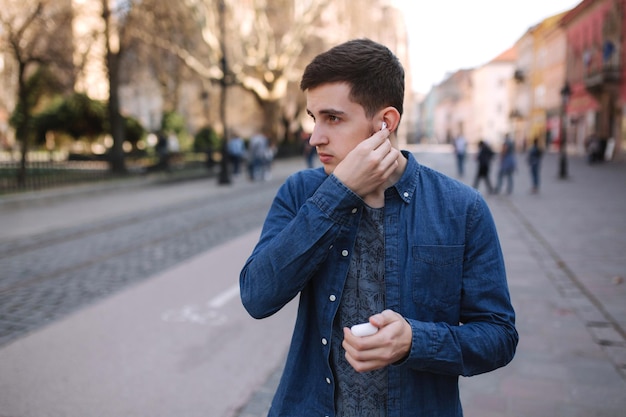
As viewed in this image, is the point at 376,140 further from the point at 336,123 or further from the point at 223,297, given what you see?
the point at 223,297

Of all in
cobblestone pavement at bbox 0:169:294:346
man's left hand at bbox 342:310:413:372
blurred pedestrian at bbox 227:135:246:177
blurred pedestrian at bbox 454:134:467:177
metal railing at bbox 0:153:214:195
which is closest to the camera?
man's left hand at bbox 342:310:413:372

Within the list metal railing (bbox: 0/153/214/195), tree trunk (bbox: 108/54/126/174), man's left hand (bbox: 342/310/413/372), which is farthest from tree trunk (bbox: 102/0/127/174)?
man's left hand (bbox: 342/310/413/372)

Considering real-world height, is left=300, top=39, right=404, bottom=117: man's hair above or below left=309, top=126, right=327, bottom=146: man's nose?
above

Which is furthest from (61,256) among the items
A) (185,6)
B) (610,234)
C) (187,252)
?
(185,6)

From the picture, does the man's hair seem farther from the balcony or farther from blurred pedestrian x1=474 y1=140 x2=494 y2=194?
the balcony

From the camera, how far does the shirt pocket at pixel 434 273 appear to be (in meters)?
1.55

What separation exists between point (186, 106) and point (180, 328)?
167 feet

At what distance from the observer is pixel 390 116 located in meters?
1.60

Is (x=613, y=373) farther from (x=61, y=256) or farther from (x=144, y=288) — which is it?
(x=61, y=256)

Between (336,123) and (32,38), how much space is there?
18507mm

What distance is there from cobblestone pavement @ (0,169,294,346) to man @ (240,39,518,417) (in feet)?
14.8

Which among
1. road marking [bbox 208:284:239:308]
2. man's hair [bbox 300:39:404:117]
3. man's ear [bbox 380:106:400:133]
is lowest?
road marking [bbox 208:284:239:308]

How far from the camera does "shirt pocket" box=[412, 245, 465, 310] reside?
1553mm

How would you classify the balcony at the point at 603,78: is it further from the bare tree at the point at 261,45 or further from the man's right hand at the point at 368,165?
the man's right hand at the point at 368,165
